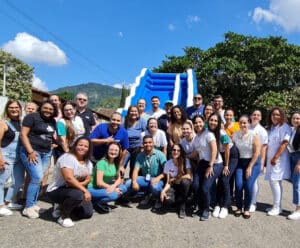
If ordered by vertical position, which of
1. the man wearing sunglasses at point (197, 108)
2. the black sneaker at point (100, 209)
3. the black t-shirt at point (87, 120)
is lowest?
the black sneaker at point (100, 209)

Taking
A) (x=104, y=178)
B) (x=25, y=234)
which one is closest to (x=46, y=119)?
(x=104, y=178)

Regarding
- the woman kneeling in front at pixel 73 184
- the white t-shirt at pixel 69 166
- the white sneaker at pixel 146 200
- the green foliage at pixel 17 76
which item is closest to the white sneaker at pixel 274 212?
the white sneaker at pixel 146 200

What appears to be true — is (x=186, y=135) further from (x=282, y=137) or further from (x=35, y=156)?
(x=35, y=156)

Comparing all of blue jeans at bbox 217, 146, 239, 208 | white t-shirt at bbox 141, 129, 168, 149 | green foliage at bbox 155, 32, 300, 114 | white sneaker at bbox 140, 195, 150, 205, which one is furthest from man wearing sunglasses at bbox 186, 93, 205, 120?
green foliage at bbox 155, 32, 300, 114

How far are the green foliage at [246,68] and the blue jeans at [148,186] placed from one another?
61.0ft

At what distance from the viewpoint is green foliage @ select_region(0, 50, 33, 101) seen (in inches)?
1406

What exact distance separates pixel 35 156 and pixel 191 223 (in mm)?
2430

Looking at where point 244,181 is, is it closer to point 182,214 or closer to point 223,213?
point 223,213

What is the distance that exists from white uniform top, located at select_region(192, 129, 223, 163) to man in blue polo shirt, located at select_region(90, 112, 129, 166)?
3.90 ft

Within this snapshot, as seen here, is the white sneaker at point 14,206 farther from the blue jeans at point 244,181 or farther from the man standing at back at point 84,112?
the blue jeans at point 244,181

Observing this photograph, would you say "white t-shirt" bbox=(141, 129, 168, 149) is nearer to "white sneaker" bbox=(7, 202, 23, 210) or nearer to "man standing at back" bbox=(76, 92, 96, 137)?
"man standing at back" bbox=(76, 92, 96, 137)

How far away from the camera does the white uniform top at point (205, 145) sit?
5.12 meters

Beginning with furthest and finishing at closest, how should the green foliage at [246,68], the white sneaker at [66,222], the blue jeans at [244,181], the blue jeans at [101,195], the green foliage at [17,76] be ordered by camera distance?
1. the green foliage at [17,76]
2. the green foliage at [246,68]
3. the blue jeans at [244,181]
4. the blue jeans at [101,195]
5. the white sneaker at [66,222]

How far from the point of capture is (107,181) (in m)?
5.29
